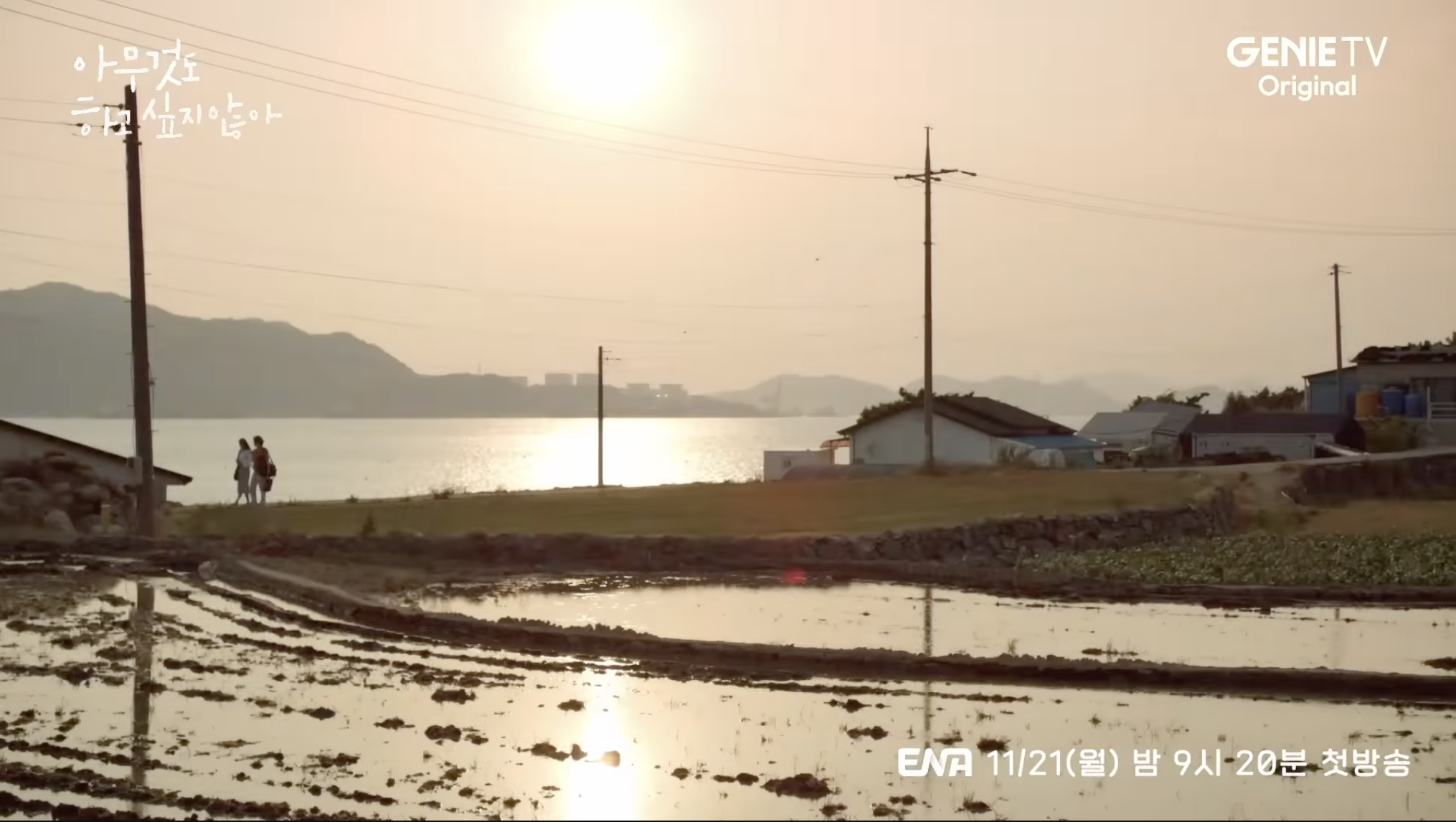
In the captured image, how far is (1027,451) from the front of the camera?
61.4 m

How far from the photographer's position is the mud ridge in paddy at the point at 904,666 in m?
14.4

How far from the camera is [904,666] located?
51.1 feet

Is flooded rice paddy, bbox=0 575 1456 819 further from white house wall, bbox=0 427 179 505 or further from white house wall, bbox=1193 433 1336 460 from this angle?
white house wall, bbox=1193 433 1336 460

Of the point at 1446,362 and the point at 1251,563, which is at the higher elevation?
the point at 1446,362

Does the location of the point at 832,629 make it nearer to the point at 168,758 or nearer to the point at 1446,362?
the point at 168,758

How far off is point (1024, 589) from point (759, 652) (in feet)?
27.7

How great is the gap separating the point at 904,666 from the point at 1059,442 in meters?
54.6

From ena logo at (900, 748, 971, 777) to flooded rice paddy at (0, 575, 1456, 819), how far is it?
120 millimetres

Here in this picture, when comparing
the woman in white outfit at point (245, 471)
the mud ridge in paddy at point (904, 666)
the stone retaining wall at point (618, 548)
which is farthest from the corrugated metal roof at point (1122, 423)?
the mud ridge in paddy at point (904, 666)

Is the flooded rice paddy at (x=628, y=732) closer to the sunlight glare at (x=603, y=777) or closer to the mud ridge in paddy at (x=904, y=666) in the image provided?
the sunlight glare at (x=603, y=777)

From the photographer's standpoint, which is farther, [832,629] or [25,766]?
[832,629]

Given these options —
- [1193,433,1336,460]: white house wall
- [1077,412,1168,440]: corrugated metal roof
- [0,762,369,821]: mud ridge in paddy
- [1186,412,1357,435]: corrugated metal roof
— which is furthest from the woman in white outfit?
[1077,412,1168,440]: corrugated metal roof

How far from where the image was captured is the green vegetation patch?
24125mm

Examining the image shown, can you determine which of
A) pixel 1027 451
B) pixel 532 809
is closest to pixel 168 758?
pixel 532 809
